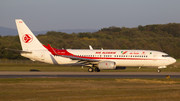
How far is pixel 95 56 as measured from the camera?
39.5 meters

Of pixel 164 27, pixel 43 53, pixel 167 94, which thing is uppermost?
pixel 164 27

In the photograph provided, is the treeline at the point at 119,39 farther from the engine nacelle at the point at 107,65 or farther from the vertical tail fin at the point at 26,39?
the engine nacelle at the point at 107,65

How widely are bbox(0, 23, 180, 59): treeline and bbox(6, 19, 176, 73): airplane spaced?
41.3 m

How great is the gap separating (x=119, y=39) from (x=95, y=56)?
84984mm

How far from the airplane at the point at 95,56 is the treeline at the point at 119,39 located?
41.3m

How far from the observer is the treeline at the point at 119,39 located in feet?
314

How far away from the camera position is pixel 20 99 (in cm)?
1504

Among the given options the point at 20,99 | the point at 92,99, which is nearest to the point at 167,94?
the point at 92,99

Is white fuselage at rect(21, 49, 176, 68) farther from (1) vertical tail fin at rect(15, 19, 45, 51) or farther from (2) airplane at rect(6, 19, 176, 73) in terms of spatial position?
(1) vertical tail fin at rect(15, 19, 45, 51)

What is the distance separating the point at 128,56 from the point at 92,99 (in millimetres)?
24411

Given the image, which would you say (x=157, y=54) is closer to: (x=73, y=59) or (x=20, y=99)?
(x=73, y=59)

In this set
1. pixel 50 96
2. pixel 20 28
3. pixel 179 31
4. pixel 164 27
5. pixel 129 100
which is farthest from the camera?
pixel 164 27

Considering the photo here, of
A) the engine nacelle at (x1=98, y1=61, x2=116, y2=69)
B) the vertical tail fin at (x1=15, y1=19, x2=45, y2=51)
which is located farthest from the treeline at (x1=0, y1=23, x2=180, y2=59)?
the engine nacelle at (x1=98, y1=61, x2=116, y2=69)

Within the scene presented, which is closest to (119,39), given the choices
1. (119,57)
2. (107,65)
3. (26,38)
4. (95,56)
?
(95,56)
